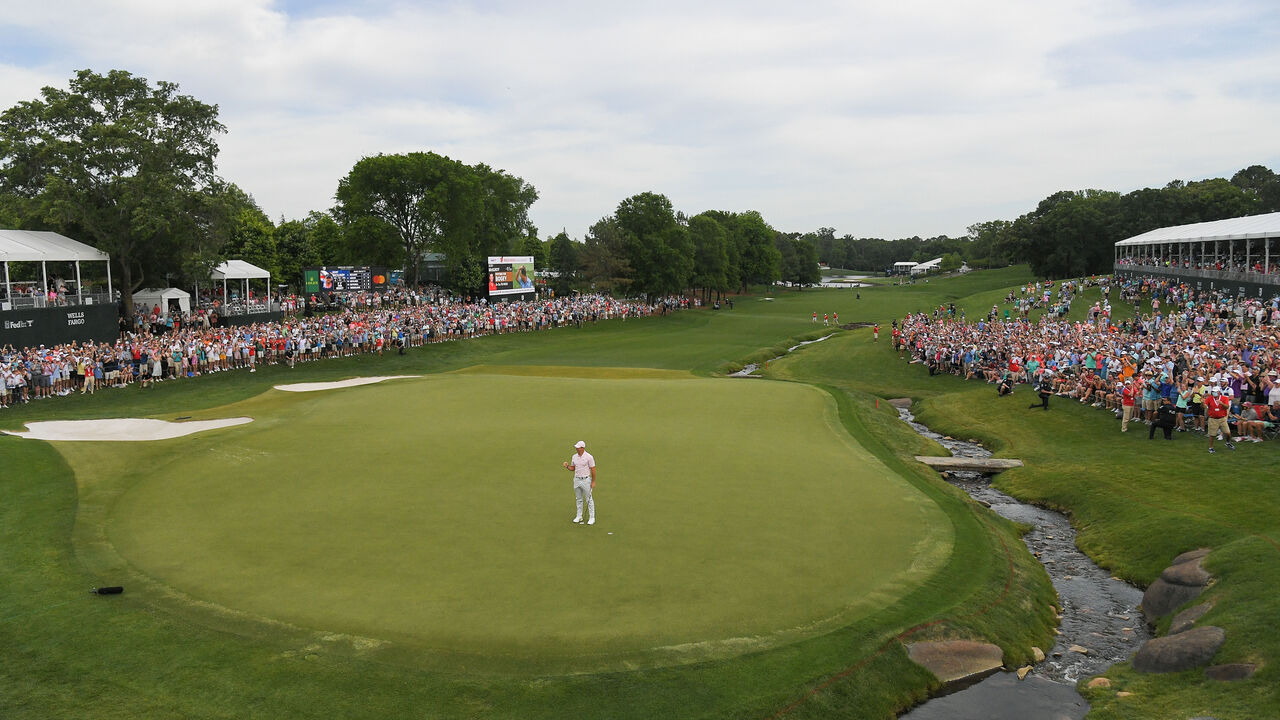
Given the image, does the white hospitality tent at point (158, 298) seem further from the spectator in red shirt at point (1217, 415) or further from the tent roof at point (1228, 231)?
the tent roof at point (1228, 231)

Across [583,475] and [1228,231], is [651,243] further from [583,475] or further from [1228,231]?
[583,475]

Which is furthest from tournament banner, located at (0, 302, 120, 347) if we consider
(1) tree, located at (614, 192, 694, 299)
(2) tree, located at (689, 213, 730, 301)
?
(2) tree, located at (689, 213, 730, 301)

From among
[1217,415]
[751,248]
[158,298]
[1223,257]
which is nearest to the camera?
[1217,415]

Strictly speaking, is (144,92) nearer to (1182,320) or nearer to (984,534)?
(984,534)

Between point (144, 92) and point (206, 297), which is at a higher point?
point (144, 92)

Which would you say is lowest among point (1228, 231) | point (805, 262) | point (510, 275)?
point (510, 275)

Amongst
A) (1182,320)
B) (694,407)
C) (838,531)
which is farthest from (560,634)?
(1182,320)

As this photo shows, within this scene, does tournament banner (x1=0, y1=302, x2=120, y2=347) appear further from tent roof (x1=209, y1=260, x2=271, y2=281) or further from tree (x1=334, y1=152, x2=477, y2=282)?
tree (x1=334, y1=152, x2=477, y2=282)

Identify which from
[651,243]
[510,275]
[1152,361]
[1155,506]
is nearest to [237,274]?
[510,275]
